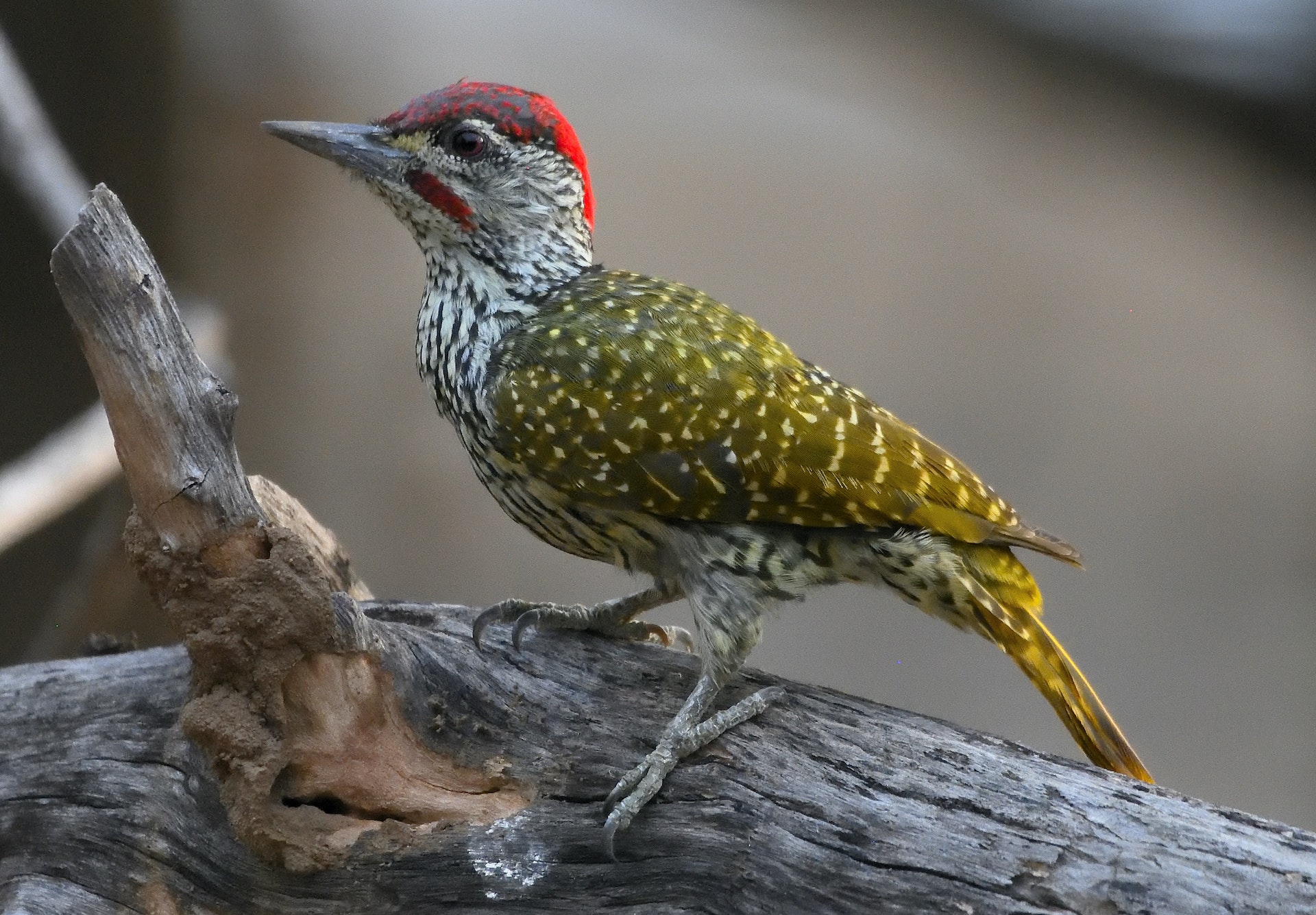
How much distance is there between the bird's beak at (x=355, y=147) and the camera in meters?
2.29

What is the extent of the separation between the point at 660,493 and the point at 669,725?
435 millimetres

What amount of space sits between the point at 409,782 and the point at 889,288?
320 cm

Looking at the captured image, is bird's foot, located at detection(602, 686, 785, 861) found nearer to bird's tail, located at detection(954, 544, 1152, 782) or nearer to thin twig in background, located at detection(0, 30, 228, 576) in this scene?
bird's tail, located at detection(954, 544, 1152, 782)

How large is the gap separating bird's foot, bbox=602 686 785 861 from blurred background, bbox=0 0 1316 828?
251 centimetres

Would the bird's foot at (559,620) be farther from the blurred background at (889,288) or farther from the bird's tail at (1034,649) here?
the blurred background at (889,288)

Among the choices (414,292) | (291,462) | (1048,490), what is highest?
(414,292)

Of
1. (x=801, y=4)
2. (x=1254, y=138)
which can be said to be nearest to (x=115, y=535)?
(x=801, y=4)

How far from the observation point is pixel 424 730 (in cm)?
210

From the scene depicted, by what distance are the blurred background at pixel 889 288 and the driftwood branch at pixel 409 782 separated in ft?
8.03

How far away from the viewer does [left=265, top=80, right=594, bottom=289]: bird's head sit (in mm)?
2318

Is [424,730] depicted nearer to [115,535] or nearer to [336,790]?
[336,790]

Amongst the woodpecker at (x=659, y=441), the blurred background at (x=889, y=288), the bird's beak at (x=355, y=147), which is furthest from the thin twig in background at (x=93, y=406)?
the woodpecker at (x=659, y=441)

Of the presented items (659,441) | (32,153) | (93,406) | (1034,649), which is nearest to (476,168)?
(659,441)

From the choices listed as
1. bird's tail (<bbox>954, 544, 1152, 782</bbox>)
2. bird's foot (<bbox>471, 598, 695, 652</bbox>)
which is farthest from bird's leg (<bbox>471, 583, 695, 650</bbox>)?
bird's tail (<bbox>954, 544, 1152, 782</bbox>)
